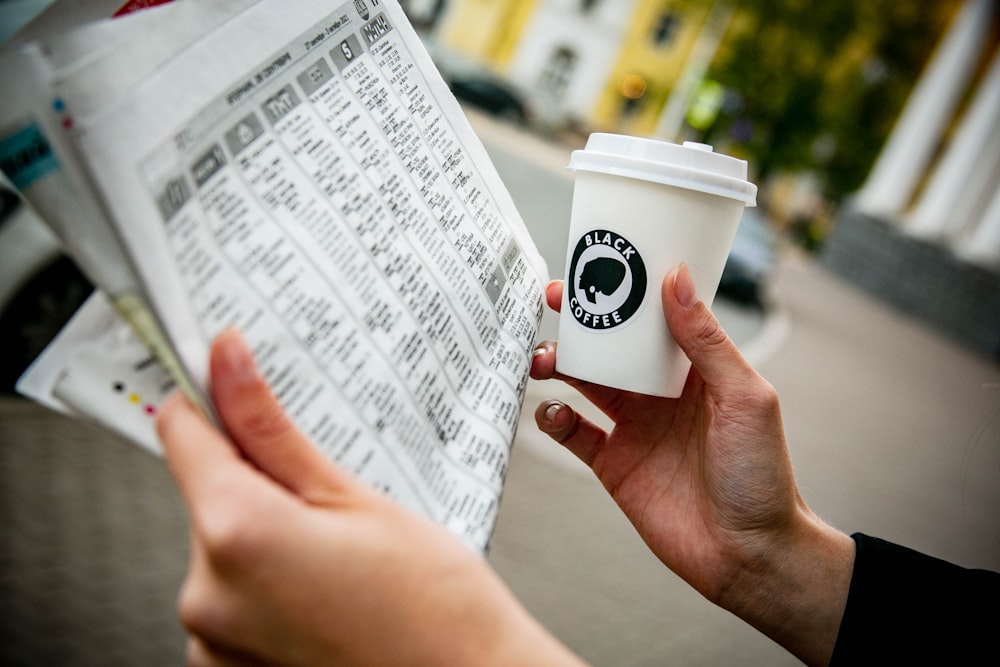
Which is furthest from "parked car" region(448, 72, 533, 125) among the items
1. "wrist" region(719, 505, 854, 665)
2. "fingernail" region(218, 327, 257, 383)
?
"fingernail" region(218, 327, 257, 383)

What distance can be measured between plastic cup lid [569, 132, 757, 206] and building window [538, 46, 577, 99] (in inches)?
1072

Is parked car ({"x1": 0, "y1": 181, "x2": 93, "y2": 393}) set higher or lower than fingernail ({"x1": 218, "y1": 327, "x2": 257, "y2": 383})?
lower

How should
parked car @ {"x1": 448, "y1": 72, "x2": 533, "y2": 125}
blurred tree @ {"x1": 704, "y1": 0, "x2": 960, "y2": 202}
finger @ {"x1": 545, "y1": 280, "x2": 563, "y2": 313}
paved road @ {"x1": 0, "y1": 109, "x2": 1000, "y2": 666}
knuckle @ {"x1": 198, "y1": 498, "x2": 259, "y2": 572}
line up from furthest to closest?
blurred tree @ {"x1": 704, "y1": 0, "x2": 960, "y2": 202} < parked car @ {"x1": 448, "y1": 72, "x2": 533, "y2": 125} < paved road @ {"x1": 0, "y1": 109, "x2": 1000, "y2": 666} < finger @ {"x1": 545, "y1": 280, "x2": 563, "y2": 313} < knuckle @ {"x1": 198, "y1": 498, "x2": 259, "y2": 572}

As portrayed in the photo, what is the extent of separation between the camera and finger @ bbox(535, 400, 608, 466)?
138cm

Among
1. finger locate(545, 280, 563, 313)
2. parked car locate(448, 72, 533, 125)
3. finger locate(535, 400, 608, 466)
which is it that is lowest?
parked car locate(448, 72, 533, 125)

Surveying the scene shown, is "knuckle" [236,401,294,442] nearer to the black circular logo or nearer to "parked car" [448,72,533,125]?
the black circular logo

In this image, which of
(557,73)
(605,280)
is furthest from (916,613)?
(557,73)

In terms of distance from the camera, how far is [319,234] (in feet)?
2.56

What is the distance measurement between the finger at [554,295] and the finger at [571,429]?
20 cm

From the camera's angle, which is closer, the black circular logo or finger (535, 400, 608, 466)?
the black circular logo

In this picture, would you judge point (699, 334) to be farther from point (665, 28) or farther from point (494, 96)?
point (665, 28)

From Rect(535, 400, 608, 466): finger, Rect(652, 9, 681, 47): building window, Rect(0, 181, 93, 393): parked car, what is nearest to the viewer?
Rect(535, 400, 608, 466): finger

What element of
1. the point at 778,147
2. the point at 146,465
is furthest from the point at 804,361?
the point at 778,147

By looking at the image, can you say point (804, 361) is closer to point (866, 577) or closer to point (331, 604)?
point (866, 577)
